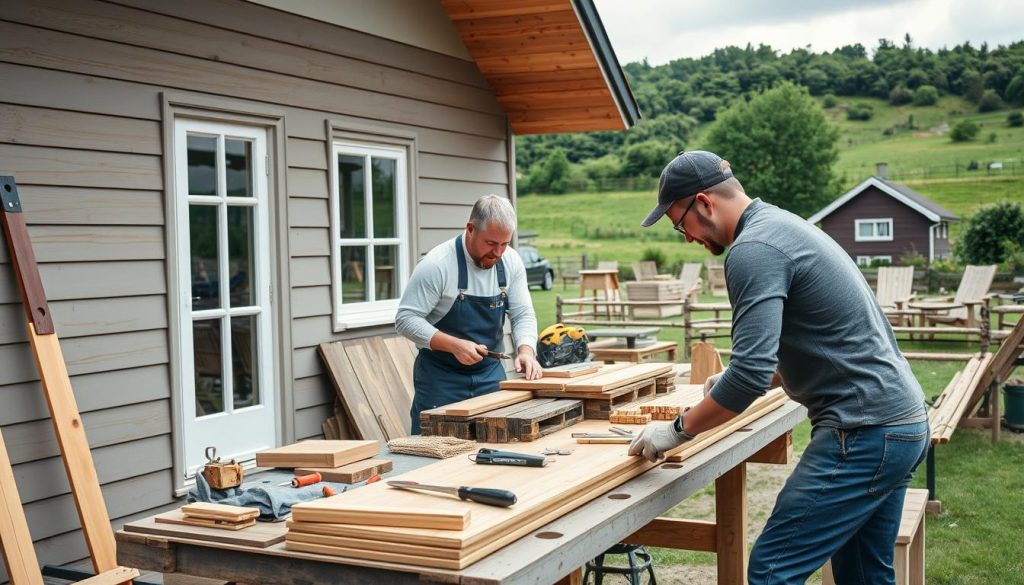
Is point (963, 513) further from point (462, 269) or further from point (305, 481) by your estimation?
point (305, 481)

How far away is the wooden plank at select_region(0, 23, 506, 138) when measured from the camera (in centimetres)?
482

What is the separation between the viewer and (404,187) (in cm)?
770

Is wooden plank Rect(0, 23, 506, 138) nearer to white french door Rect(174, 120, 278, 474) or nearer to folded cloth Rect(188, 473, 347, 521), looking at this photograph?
white french door Rect(174, 120, 278, 474)

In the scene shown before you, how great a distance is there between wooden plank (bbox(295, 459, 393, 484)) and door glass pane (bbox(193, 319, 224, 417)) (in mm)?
2821

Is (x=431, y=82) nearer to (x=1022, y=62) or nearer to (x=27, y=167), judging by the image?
(x=27, y=167)

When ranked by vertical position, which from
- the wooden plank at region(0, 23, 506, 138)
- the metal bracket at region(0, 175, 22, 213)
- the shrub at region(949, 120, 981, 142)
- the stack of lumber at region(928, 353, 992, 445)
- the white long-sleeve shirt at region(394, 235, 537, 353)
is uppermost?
the shrub at region(949, 120, 981, 142)

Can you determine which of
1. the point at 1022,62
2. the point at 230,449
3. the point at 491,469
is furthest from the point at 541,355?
the point at 1022,62

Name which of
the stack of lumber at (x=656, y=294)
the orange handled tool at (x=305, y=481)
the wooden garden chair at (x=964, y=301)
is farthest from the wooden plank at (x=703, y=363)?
the stack of lumber at (x=656, y=294)

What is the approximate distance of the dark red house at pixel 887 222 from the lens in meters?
41.4

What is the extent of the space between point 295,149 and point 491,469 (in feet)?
13.5

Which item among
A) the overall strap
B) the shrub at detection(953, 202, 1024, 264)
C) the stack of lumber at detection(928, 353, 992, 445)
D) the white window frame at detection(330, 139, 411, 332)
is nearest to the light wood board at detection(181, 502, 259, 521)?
the overall strap

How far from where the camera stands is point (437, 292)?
15.7ft

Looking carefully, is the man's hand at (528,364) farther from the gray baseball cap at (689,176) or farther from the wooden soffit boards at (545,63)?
the wooden soffit boards at (545,63)

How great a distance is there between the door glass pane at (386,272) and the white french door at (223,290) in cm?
138
